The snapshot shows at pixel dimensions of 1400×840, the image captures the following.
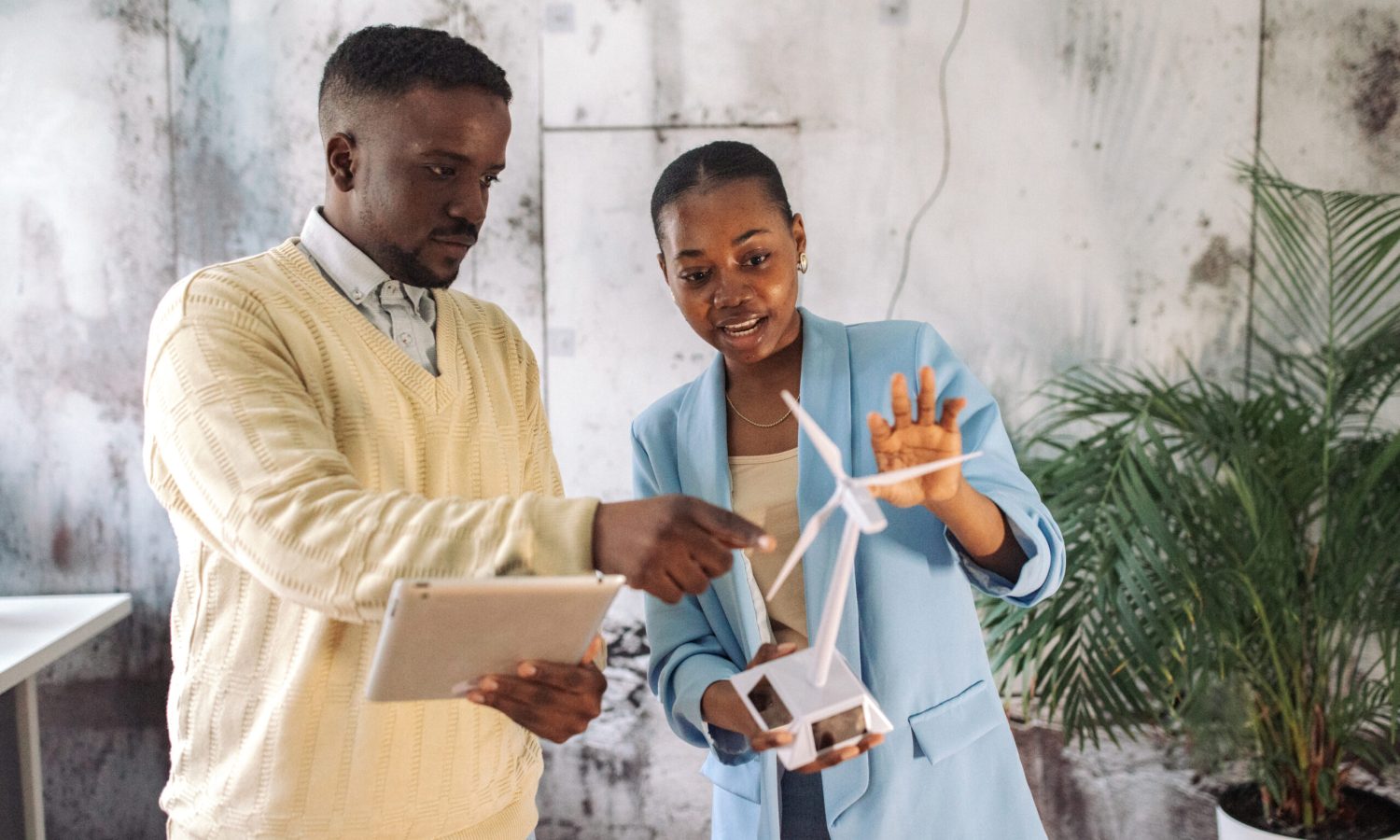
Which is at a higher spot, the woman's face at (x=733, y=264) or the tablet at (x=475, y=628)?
the woman's face at (x=733, y=264)

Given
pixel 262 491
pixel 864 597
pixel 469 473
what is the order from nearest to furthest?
pixel 262 491, pixel 469 473, pixel 864 597

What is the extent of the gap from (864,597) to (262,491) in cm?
87

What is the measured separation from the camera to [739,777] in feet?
5.19

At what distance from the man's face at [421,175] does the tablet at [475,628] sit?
561 mm

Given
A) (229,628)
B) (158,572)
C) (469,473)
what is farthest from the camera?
(158,572)

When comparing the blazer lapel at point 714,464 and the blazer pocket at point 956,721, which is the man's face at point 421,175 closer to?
the blazer lapel at point 714,464

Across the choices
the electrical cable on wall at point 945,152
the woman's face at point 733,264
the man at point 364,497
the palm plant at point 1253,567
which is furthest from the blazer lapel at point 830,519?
the electrical cable on wall at point 945,152

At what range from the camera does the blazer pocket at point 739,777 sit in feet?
5.09

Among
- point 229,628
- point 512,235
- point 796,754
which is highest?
point 512,235

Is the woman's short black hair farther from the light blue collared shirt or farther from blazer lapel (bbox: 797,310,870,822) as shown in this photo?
the light blue collared shirt

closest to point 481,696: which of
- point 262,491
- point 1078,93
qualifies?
point 262,491

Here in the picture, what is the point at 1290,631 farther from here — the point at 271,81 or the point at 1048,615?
the point at 271,81

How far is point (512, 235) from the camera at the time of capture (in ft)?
9.89

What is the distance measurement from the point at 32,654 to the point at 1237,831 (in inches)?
110
